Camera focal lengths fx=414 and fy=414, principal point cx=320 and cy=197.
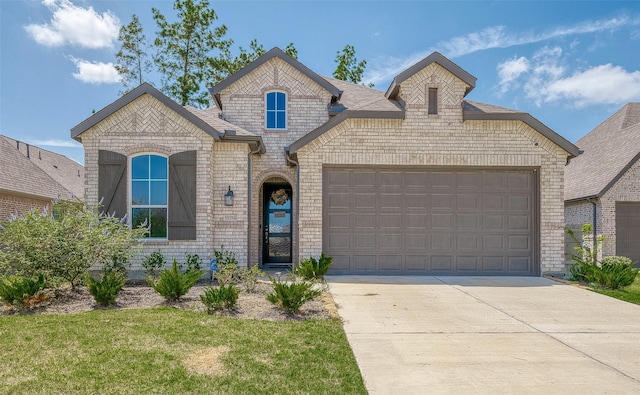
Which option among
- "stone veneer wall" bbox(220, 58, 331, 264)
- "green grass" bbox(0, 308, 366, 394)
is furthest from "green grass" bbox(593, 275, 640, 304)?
"stone veneer wall" bbox(220, 58, 331, 264)

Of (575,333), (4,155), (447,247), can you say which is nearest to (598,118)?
(447,247)

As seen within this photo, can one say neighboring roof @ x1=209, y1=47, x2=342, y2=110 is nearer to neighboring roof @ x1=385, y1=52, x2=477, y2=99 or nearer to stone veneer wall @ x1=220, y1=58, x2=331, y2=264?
stone veneer wall @ x1=220, y1=58, x2=331, y2=264

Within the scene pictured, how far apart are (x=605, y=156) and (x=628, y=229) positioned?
3327 mm

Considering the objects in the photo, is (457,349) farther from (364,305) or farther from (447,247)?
(447,247)

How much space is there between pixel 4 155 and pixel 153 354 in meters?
18.0

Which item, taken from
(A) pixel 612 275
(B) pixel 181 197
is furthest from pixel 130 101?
(A) pixel 612 275

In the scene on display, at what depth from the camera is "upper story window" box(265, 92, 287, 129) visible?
492 inches

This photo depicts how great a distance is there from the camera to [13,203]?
16844 millimetres

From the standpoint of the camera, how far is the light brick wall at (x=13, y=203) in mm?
16141

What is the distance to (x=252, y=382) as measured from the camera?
158 inches

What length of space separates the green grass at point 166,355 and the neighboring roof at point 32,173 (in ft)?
31.3

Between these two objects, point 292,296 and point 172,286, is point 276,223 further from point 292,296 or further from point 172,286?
point 292,296

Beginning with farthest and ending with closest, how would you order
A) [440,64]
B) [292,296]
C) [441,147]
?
[441,147]
[440,64]
[292,296]

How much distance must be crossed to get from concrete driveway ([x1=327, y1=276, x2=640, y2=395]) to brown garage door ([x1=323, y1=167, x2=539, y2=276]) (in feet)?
5.74
